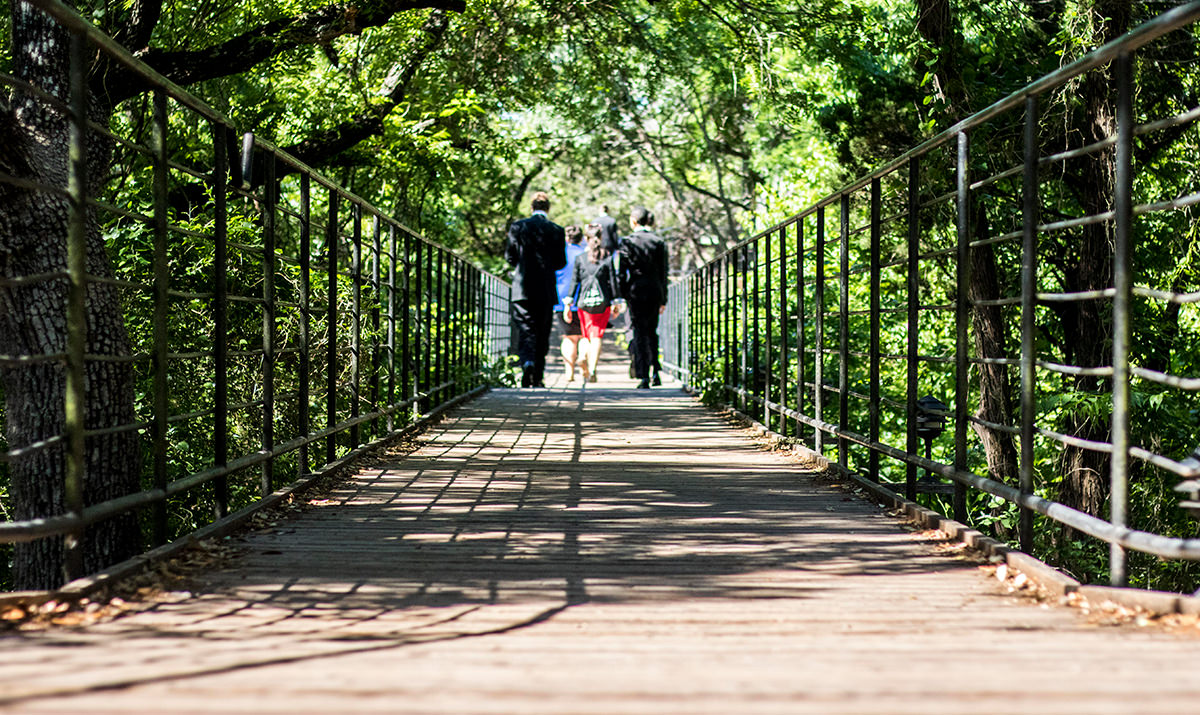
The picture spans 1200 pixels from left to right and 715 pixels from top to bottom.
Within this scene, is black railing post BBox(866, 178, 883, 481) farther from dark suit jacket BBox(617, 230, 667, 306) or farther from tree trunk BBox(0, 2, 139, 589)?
dark suit jacket BBox(617, 230, 667, 306)

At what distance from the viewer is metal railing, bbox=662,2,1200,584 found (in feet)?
Result: 11.5

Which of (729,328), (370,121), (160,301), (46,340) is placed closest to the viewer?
(160,301)

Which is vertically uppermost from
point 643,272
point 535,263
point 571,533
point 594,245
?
point 594,245

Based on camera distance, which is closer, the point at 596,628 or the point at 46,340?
the point at 596,628

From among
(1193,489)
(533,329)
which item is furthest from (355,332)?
(533,329)

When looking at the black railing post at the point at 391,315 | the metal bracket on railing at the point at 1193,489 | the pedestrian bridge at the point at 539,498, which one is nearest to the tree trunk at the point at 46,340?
the pedestrian bridge at the point at 539,498

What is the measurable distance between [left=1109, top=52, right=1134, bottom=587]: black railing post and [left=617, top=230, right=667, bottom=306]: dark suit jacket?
10282 millimetres

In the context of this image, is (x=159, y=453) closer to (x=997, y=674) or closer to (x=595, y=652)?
(x=595, y=652)

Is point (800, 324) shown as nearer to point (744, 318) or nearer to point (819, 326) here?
point (819, 326)

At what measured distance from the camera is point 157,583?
12.2ft

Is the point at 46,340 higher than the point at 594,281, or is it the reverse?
the point at 594,281

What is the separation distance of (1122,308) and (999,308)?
23.0 ft

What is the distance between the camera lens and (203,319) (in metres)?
7.20

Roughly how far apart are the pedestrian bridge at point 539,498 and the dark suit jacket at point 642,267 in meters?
3.34
